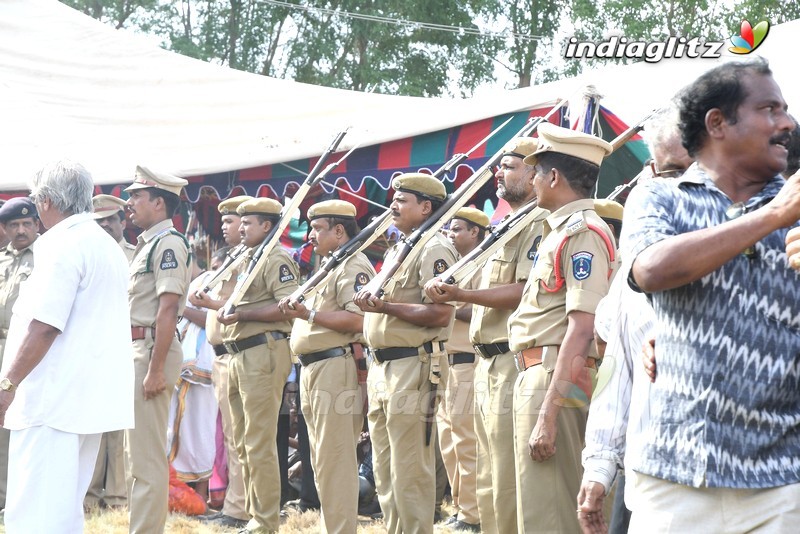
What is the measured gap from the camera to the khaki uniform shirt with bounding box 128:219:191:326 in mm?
5738

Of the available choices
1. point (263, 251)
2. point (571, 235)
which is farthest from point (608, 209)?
point (263, 251)

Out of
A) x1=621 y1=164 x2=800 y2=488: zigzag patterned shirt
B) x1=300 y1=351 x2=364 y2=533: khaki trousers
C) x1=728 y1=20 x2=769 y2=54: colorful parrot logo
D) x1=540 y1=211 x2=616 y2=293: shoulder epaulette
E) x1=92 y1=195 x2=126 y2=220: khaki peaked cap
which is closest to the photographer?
x1=621 y1=164 x2=800 y2=488: zigzag patterned shirt

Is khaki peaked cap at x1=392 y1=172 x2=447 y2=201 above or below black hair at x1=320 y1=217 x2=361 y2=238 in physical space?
above

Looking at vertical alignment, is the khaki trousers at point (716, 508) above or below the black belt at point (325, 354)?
above

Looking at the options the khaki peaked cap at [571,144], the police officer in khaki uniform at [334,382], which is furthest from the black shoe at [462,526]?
the khaki peaked cap at [571,144]

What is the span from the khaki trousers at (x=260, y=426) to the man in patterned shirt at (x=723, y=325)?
4648 mm

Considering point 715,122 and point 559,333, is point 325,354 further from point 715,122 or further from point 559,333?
point 715,122

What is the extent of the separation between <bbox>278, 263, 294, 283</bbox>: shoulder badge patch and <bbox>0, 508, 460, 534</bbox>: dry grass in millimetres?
1665

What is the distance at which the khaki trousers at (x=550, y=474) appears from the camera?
3881 mm

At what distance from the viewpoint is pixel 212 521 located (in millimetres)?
7082

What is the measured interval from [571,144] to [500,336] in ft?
3.82

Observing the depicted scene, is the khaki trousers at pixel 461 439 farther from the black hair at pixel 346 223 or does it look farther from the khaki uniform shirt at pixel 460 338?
the black hair at pixel 346 223

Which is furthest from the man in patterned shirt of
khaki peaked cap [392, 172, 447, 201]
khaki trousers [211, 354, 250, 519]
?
khaki trousers [211, 354, 250, 519]

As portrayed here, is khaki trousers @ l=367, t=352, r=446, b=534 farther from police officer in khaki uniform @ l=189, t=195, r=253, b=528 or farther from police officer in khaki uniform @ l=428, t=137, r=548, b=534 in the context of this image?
police officer in khaki uniform @ l=189, t=195, r=253, b=528
